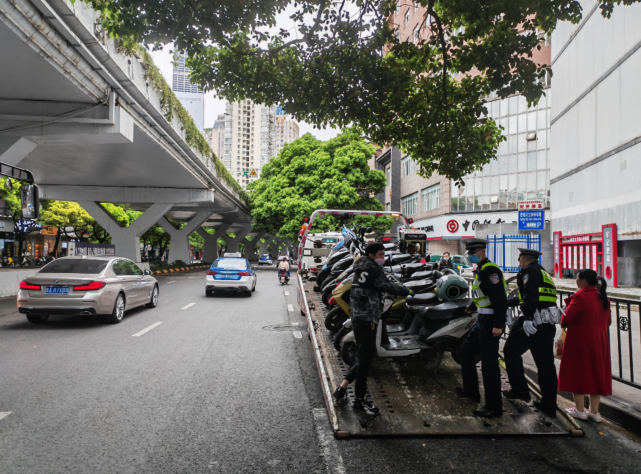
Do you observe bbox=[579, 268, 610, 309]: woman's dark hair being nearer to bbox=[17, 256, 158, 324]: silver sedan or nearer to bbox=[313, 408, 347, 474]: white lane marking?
bbox=[313, 408, 347, 474]: white lane marking

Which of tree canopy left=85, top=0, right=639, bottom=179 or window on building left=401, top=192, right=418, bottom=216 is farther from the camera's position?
window on building left=401, top=192, right=418, bottom=216

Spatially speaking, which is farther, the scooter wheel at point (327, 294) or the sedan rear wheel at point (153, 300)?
the sedan rear wheel at point (153, 300)

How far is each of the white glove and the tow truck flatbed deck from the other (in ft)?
2.53

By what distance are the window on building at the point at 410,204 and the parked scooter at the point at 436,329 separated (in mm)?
39706

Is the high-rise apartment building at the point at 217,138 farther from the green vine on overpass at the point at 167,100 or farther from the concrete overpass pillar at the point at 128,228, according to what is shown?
the green vine on overpass at the point at 167,100

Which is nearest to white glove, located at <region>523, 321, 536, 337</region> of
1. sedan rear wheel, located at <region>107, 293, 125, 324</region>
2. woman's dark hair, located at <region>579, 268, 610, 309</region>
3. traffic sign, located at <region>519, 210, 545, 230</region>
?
woman's dark hair, located at <region>579, 268, 610, 309</region>

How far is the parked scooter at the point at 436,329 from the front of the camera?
5.49 m

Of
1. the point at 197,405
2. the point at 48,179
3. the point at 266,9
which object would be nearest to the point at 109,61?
the point at 266,9

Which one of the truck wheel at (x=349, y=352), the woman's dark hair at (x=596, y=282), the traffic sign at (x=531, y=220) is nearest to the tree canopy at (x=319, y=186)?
the traffic sign at (x=531, y=220)

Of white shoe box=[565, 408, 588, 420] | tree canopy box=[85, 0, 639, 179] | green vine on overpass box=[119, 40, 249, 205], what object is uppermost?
green vine on overpass box=[119, 40, 249, 205]

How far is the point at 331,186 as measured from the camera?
35969 millimetres

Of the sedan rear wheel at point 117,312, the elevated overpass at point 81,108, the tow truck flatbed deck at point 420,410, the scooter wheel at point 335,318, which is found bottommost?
the tow truck flatbed deck at point 420,410

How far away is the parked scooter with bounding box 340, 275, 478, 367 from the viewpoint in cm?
549

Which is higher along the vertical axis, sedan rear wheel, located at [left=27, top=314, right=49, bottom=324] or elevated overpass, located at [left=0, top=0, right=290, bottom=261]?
elevated overpass, located at [left=0, top=0, right=290, bottom=261]
